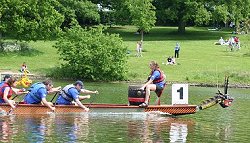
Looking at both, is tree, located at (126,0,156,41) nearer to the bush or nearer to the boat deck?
the bush

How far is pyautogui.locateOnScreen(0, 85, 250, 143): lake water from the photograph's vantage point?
822 inches

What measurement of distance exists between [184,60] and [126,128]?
1432 inches

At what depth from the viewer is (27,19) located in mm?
62281

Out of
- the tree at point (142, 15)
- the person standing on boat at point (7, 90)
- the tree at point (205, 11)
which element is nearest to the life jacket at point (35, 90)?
the person standing on boat at point (7, 90)

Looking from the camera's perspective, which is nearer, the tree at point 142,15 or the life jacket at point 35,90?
the life jacket at point 35,90

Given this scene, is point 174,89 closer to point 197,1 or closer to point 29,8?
point 29,8

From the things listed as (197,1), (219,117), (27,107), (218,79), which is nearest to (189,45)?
(197,1)

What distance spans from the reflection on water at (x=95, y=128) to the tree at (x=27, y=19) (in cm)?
3512

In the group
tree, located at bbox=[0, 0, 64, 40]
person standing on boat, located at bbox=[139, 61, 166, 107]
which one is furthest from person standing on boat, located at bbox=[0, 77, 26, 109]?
tree, located at bbox=[0, 0, 64, 40]

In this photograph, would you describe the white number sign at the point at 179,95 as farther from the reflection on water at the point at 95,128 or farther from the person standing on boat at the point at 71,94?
the person standing on boat at the point at 71,94

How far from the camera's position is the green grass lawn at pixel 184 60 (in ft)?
171

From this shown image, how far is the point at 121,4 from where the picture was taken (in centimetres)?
8369

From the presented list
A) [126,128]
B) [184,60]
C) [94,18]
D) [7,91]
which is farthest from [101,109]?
[94,18]

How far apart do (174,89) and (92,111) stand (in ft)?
11.8
